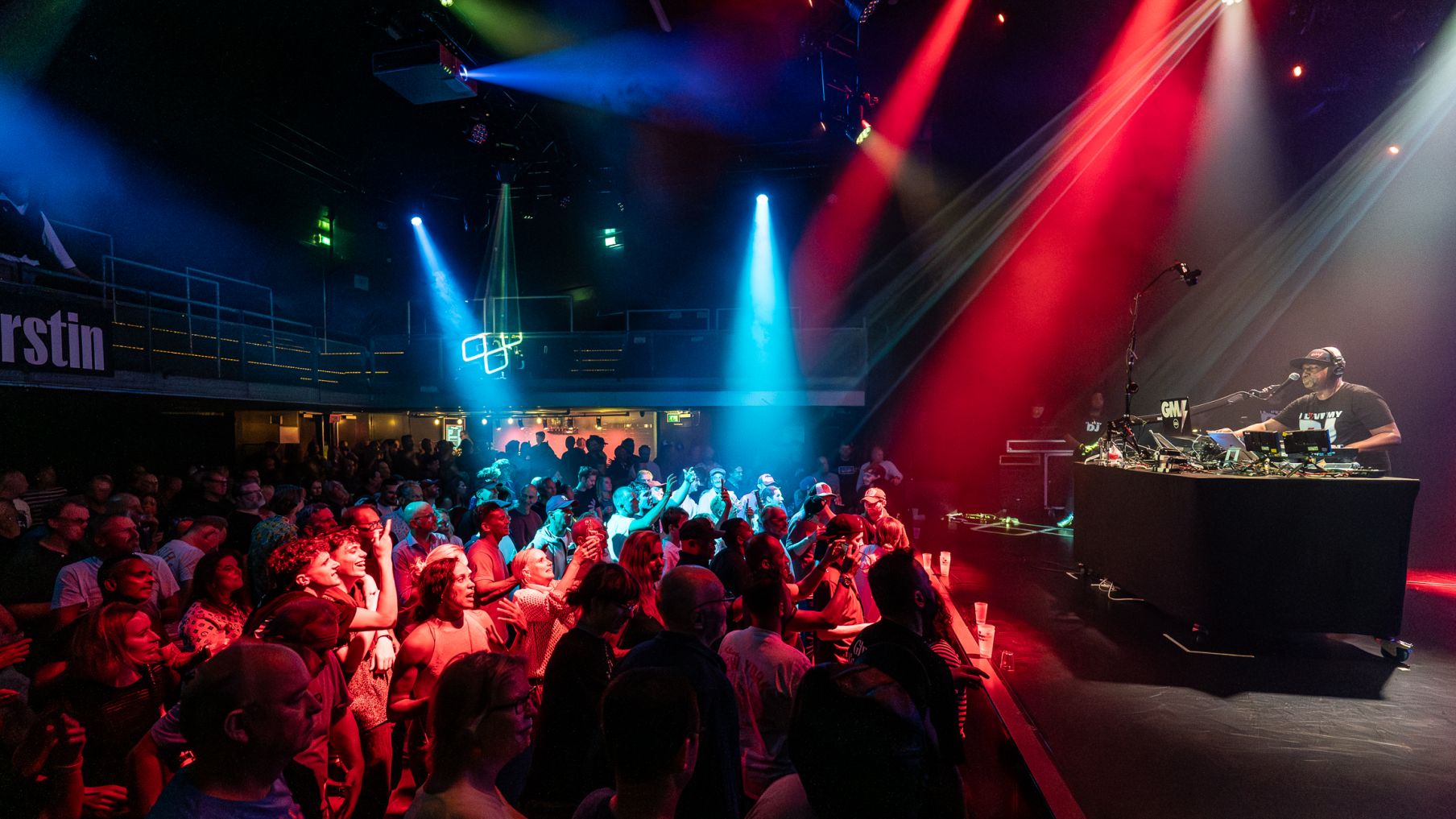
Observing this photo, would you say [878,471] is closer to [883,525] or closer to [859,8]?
[883,525]

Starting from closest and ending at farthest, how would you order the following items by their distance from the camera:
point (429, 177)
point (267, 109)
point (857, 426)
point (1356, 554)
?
point (1356, 554)
point (267, 109)
point (429, 177)
point (857, 426)

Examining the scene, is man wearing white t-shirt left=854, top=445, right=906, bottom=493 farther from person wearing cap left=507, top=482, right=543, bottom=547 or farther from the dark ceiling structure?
person wearing cap left=507, top=482, right=543, bottom=547

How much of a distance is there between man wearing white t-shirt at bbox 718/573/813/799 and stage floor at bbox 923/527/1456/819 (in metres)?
1.70

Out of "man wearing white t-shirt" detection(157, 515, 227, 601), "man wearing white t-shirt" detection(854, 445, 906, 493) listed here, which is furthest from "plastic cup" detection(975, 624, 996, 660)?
"man wearing white t-shirt" detection(854, 445, 906, 493)

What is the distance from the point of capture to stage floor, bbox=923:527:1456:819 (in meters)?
2.98

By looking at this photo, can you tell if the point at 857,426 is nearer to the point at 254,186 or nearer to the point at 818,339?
the point at 818,339

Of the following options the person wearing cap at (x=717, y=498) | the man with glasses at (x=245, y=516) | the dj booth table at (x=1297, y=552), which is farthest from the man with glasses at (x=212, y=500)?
the dj booth table at (x=1297, y=552)

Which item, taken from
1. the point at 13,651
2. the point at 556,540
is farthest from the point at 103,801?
the point at 556,540

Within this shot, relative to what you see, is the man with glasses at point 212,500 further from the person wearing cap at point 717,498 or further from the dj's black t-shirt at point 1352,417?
the dj's black t-shirt at point 1352,417

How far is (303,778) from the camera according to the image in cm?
217

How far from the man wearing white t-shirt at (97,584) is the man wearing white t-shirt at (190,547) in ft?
0.50

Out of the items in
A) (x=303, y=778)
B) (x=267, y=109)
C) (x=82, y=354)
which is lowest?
(x=303, y=778)

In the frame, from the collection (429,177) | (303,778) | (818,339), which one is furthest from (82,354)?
(818,339)

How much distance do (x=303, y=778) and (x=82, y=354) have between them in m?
7.96
